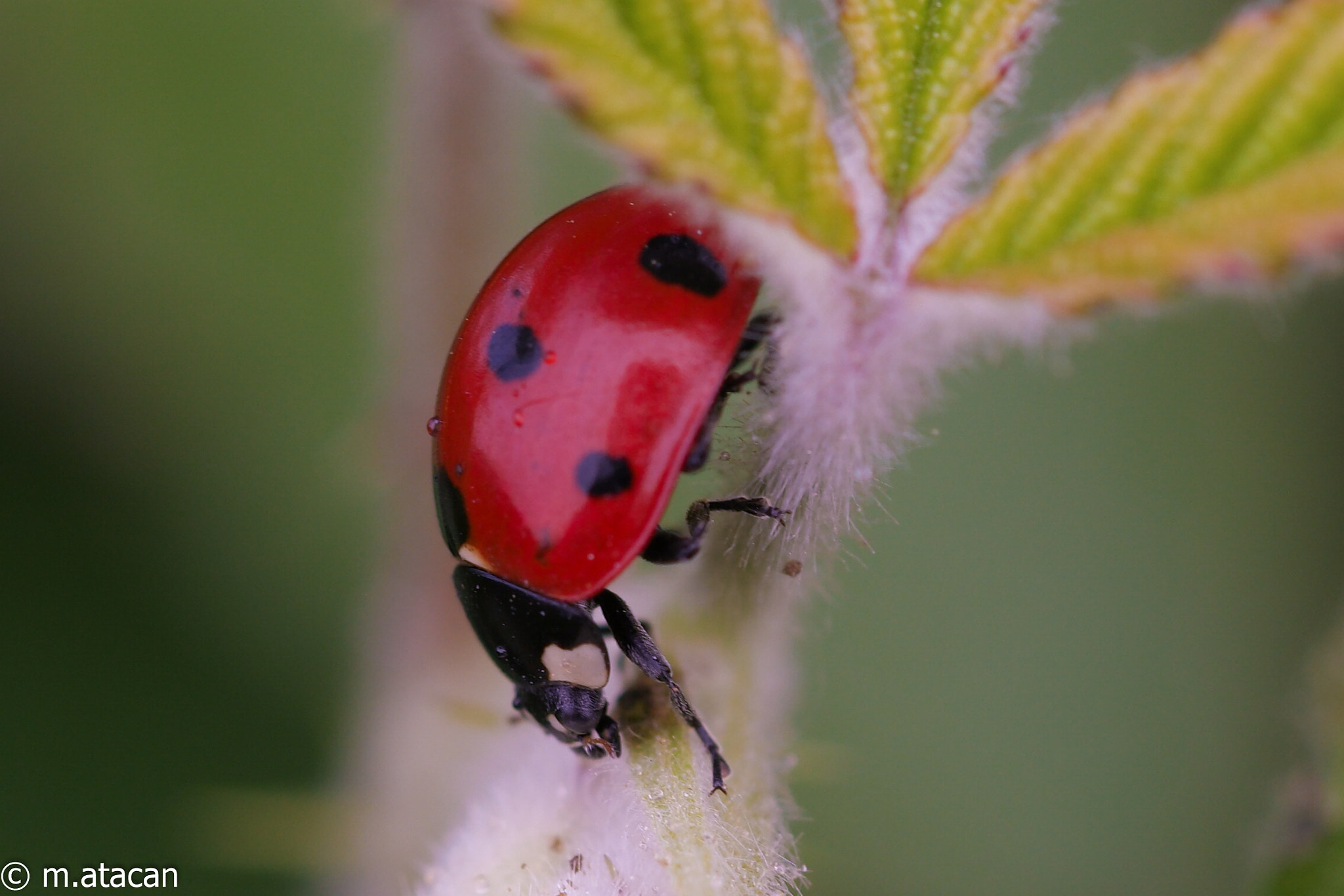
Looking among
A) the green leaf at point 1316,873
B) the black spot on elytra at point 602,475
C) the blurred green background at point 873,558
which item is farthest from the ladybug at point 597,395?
the blurred green background at point 873,558

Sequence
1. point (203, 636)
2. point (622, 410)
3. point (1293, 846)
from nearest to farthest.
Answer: point (622, 410) < point (1293, 846) < point (203, 636)

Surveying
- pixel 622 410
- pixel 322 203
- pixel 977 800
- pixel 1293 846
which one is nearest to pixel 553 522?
pixel 622 410

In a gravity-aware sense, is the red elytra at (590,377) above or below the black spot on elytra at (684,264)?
below

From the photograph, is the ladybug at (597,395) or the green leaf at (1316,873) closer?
the ladybug at (597,395)

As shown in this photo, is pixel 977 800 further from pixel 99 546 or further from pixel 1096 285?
pixel 1096 285

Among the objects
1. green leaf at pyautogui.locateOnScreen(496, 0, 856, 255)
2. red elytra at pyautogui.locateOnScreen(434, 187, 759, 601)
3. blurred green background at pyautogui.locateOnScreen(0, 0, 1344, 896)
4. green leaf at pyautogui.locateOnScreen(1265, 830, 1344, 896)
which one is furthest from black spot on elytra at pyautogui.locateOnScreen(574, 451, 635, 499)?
blurred green background at pyautogui.locateOnScreen(0, 0, 1344, 896)

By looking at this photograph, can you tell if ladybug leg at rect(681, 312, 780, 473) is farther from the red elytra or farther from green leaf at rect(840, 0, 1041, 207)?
green leaf at rect(840, 0, 1041, 207)

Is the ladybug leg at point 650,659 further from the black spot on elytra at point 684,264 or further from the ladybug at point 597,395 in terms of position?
the black spot on elytra at point 684,264

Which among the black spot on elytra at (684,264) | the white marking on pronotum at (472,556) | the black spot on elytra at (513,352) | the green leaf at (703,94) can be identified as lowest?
the white marking on pronotum at (472,556)
